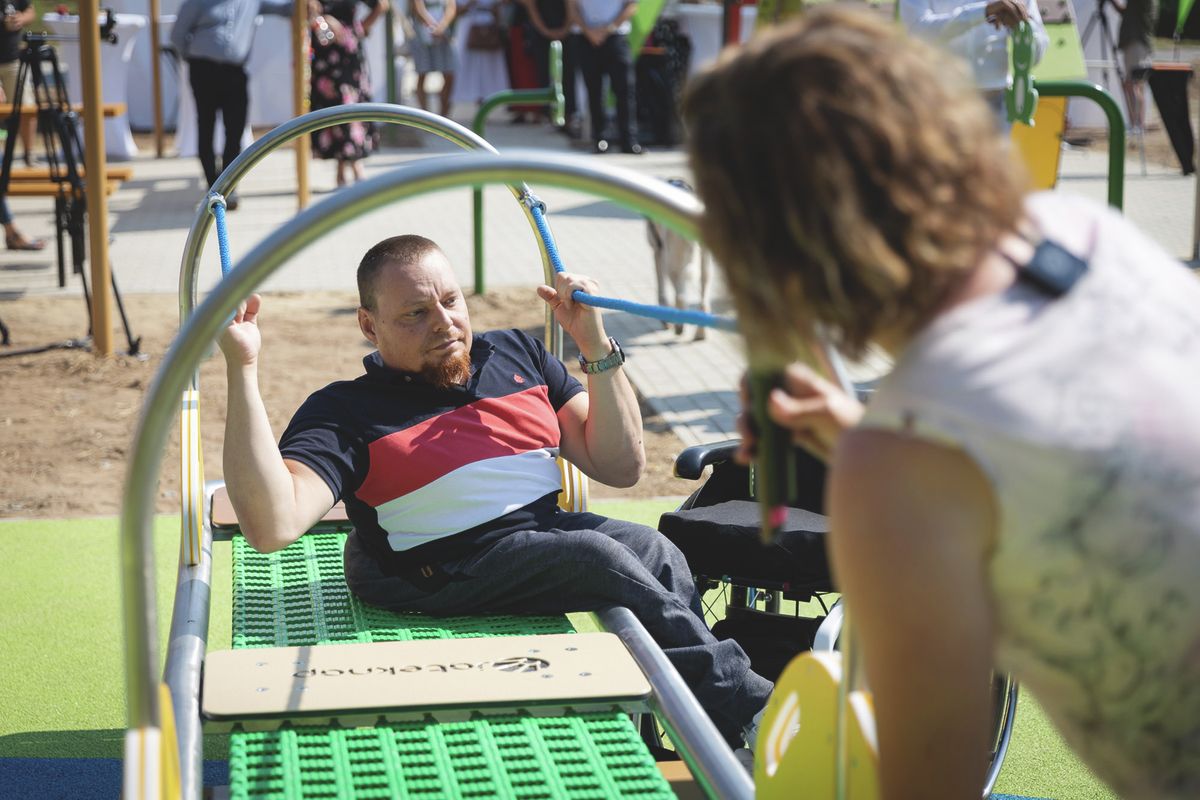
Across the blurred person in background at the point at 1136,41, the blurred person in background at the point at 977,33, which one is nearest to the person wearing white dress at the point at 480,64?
the blurred person in background at the point at 1136,41

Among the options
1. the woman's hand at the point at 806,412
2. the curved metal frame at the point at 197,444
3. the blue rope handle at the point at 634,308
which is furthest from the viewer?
the curved metal frame at the point at 197,444

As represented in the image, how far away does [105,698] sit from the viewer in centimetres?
346

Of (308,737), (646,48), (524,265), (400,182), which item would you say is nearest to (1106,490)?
(400,182)

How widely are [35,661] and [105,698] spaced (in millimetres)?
339

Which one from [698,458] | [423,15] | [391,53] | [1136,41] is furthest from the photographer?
[423,15]

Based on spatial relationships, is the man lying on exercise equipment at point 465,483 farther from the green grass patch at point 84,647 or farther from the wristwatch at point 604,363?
the green grass patch at point 84,647

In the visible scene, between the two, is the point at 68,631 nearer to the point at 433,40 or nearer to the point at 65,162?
the point at 65,162

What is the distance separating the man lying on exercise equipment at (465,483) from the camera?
267cm

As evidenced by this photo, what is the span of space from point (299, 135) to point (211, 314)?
1697mm

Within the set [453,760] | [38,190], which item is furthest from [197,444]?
[38,190]

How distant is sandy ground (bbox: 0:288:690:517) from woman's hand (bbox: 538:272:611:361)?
2383 millimetres

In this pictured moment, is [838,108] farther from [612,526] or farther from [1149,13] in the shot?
A: [1149,13]

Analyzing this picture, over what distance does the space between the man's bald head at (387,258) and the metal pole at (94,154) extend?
155 inches

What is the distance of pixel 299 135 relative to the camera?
3156 millimetres
